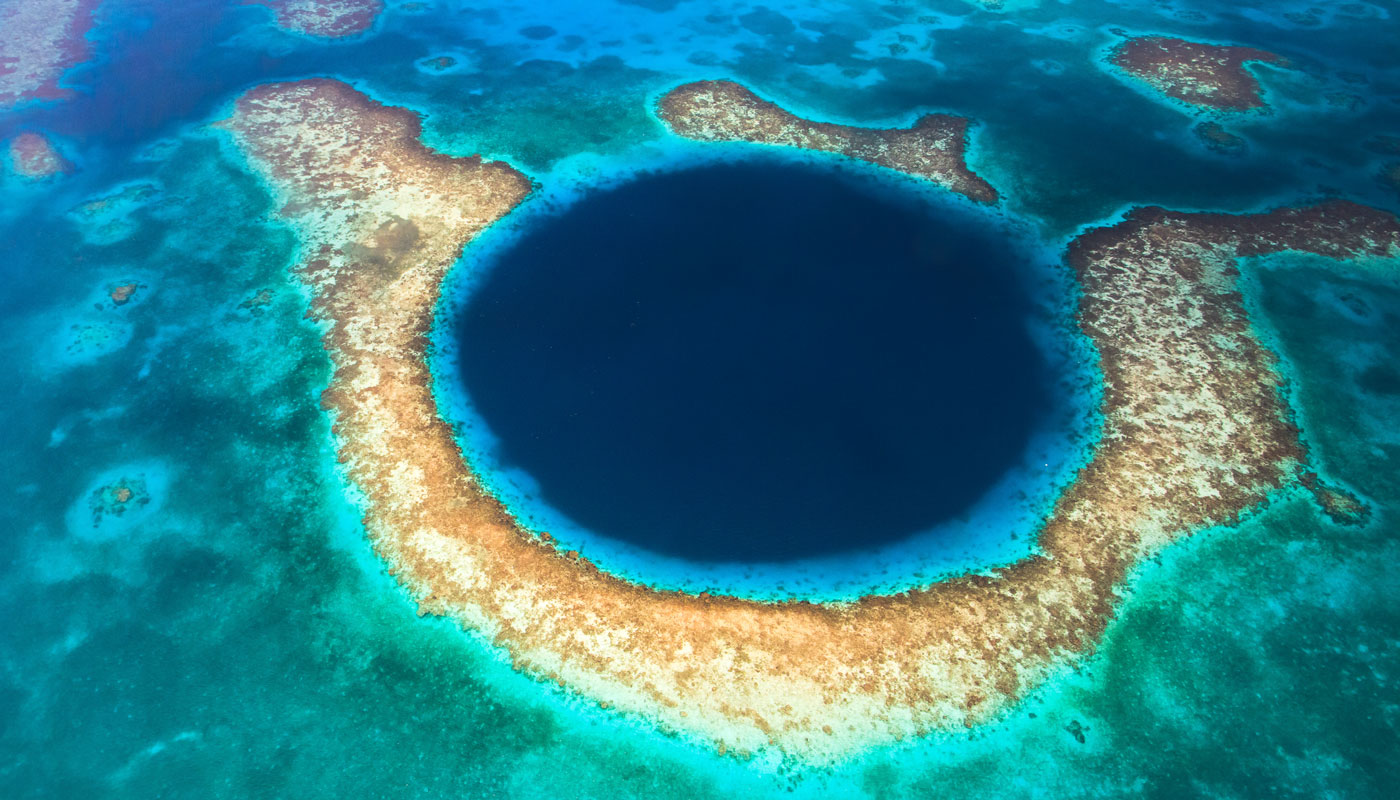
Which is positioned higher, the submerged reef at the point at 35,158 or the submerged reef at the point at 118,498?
the submerged reef at the point at 35,158

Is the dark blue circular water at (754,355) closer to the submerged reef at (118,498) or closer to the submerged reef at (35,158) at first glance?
the submerged reef at (118,498)

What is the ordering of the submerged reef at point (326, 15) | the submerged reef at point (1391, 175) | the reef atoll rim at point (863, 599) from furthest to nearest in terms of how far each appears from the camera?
the submerged reef at point (326, 15) < the submerged reef at point (1391, 175) < the reef atoll rim at point (863, 599)

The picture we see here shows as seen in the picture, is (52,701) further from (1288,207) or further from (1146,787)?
(1288,207)

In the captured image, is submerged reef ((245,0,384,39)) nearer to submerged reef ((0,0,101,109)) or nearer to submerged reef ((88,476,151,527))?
submerged reef ((0,0,101,109))

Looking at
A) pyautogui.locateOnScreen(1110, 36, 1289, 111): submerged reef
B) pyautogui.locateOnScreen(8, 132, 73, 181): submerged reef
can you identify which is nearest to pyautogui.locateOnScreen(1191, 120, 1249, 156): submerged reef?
pyautogui.locateOnScreen(1110, 36, 1289, 111): submerged reef

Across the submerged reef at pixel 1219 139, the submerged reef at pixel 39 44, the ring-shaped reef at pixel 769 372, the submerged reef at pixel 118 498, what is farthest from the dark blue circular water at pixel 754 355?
the submerged reef at pixel 39 44

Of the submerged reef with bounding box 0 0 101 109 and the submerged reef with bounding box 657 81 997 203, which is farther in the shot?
the submerged reef with bounding box 0 0 101 109
